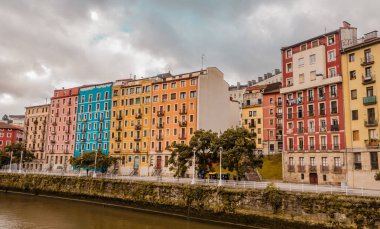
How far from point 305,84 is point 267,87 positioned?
31543mm

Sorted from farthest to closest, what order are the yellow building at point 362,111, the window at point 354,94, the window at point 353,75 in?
the window at point 353,75, the window at point 354,94, the yellow building at point 362,111

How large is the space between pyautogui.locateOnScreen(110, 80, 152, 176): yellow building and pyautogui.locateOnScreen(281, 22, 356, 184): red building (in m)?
34.9

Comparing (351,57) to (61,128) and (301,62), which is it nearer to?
(301,62)

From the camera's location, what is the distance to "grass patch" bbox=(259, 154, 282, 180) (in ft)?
204

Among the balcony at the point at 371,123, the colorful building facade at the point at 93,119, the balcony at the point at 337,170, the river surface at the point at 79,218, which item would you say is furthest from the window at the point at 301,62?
the colorful building facade at the point at 93,119

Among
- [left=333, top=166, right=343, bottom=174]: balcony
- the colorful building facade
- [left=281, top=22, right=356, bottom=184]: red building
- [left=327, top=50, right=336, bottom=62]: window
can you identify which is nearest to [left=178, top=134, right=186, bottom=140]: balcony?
the colorful building facade

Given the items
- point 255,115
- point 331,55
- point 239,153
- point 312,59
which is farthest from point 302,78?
point 255,115

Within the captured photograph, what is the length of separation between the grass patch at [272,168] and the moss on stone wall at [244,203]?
22.9 metres

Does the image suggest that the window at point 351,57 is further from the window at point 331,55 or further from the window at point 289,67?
the window at point 289,67

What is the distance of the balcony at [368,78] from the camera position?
159 ft

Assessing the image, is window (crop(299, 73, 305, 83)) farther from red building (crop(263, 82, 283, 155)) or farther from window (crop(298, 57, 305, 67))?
red building (crop(263, 82, 283, 155))

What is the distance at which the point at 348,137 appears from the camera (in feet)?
166

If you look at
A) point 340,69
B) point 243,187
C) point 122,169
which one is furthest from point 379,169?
point 122,169

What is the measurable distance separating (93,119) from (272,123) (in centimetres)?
4812
